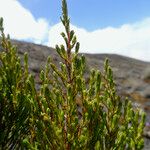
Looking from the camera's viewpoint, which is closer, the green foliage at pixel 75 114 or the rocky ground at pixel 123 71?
the green foliage at pixel 75 114

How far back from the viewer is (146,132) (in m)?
9.62

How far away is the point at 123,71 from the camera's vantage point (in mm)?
12781

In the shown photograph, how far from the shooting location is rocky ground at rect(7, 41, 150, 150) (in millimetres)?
11025

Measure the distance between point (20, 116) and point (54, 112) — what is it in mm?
1466

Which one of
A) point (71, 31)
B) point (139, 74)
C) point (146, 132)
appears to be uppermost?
point (71, 31)

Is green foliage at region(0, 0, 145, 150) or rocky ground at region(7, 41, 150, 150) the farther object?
rocky ground at region(7, 41, 150, 150)

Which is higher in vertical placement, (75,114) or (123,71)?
(75,114)

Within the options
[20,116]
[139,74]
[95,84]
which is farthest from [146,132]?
[95,84]

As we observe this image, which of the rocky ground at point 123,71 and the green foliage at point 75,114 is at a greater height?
the green foliage at point 75,114

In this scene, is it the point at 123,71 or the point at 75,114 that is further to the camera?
the point at 123,71

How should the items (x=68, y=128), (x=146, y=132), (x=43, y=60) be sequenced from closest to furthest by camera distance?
1. (x=68, y=128)
2. (x=146, y=132)
3. (x=43, y=60)

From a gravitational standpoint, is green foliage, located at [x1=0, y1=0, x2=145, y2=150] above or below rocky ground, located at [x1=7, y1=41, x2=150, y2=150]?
above

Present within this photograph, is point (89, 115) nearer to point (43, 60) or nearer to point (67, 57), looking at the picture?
point (67, 57)

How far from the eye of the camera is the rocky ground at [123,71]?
434 inches
